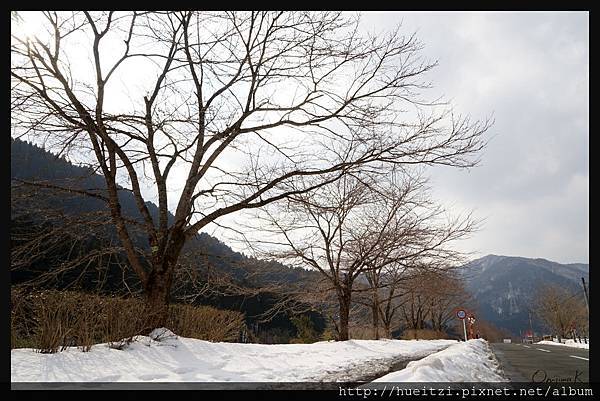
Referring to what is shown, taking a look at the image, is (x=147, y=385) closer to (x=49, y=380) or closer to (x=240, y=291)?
(x=49, y=380)

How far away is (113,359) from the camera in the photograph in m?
5.02

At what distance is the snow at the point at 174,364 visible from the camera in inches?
168

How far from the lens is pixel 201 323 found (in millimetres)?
9086

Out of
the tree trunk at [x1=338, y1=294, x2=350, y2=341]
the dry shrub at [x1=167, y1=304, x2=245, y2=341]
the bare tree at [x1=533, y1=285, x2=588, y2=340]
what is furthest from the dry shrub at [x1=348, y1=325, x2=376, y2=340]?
the bare tree at [x1=533, y1=285, x2=588, y2=340]

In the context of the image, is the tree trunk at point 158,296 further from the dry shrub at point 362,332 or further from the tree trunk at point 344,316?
the dry shrub at point 362,332

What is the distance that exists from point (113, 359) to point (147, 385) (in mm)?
1263

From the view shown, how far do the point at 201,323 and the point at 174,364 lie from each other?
3.75m

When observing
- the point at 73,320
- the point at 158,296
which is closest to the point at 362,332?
the point at 158,296

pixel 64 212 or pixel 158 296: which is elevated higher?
pixel 64 212

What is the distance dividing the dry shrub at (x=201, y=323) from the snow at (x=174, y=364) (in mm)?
1747

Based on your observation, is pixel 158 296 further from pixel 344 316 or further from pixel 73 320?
pixel 344 316

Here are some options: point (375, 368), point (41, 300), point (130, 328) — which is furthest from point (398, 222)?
point (41, 300)

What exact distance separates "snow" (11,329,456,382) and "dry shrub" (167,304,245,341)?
1.75 m

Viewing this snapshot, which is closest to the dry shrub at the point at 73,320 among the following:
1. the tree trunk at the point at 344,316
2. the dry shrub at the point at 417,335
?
the tree trunk at the point at 344,316
